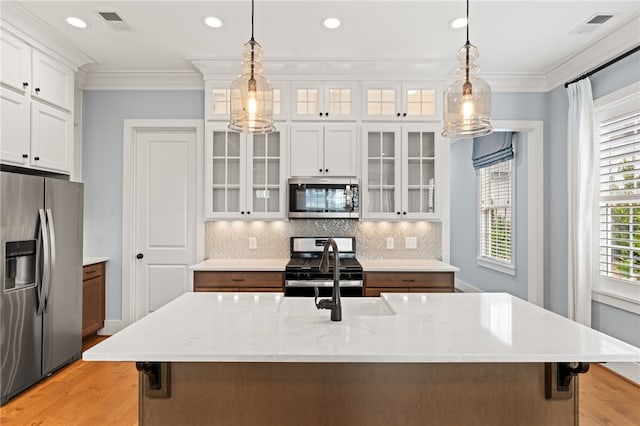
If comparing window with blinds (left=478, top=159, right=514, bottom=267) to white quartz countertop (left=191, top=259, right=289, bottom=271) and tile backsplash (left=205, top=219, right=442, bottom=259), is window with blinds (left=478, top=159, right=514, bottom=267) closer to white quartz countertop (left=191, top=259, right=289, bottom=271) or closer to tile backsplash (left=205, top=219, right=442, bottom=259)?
tile backsplash (left=205, top=219, right=442, bottom=259)

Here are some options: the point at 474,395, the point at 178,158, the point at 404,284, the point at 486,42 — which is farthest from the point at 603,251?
the point at 178,158

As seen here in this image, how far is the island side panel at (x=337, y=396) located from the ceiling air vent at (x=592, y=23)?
2.89m

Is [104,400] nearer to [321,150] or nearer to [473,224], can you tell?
[321,150]

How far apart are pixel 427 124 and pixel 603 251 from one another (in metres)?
1.98

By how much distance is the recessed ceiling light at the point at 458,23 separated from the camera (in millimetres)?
3016

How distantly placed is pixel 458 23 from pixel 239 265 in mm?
2806

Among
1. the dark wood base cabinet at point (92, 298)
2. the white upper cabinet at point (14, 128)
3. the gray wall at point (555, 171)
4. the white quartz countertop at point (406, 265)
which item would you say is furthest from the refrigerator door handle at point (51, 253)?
the gray wall at point (555, 171)

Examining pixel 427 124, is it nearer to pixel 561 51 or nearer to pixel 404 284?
pixel 561 51

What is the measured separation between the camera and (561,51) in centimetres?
359

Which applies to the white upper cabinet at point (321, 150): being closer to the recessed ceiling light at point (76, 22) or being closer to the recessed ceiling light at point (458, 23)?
the recessed ceiling light at point (458, 23)

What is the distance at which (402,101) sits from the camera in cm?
391

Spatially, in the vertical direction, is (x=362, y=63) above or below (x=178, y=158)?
above

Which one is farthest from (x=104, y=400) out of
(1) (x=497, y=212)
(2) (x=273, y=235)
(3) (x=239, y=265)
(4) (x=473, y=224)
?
(4) (x=473, y=224)

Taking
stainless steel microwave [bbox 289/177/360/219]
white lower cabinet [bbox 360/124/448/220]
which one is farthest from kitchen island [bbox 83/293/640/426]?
white lower cabinet [bbox 360/124/448/220]
